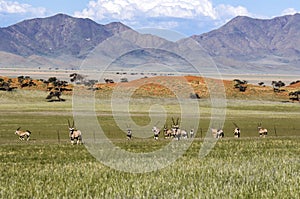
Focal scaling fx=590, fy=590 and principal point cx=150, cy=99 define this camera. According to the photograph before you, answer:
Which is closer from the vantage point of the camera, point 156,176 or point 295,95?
point 156,176

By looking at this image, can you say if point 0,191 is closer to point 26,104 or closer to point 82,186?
point 82,186

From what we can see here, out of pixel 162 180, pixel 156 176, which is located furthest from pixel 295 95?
pixel 162 180

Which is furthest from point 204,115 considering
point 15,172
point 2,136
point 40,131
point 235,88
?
point 15,172

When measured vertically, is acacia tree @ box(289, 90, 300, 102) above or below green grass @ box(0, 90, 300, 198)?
above

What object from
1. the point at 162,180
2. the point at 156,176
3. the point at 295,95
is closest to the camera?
the point at 162,180

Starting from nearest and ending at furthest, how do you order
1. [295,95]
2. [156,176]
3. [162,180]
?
1. [162,180]
2. [156,176]
3. [295,95]

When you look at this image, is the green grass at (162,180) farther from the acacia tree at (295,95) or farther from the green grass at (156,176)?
the acacia tree at (295,95)

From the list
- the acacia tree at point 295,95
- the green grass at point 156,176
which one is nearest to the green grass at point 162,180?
the green grass at point 156,176

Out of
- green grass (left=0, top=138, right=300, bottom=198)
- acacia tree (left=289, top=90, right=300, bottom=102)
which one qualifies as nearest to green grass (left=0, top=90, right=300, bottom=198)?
green grass (left=0, top=138, right=300, bottom=198)

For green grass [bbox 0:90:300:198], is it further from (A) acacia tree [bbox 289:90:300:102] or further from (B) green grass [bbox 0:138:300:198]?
(A) acacia tree [bbox 289:90:300:102]

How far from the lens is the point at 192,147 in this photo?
29.0 metres

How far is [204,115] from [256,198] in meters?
57.0

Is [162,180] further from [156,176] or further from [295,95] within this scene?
[295,95]

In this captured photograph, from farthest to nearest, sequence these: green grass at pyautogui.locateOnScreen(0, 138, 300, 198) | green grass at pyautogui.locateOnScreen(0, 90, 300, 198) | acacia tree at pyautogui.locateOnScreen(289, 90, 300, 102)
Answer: acacia tree at pyautogui.locateOnScreen(289, 90, 300, 102) → green grass at pyautogui.locateOnScreen(0, 90, 300, 198) → green grass at pyautogui.locateOnScreen(0, 138, 300, 198)
